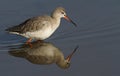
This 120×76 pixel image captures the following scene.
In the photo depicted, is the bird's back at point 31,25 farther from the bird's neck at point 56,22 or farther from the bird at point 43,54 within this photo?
the bird at point 43,54

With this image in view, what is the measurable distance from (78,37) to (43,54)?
1.08m

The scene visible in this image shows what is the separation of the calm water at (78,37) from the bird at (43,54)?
0.14 meters

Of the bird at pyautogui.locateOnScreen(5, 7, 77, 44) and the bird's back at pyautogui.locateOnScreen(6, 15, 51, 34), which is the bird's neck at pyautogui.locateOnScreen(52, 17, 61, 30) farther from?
the bird's back at pyautogui.locateOnScreen(6, 15, 51, 34)

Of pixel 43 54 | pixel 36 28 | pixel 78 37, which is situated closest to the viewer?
pixel 43 54

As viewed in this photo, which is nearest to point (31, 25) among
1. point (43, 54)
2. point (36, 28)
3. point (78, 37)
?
point (36, 28)

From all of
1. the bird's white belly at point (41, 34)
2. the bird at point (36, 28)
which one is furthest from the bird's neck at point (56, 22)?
the bird's white belly at point (41, 34)

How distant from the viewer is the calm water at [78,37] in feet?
30.9

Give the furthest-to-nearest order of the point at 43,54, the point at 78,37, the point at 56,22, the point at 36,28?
the point at 56,22 → the point at 36,28 → the point at 78,37 → the point at 43,54

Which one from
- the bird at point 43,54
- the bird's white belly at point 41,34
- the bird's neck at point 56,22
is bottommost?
the bird at point 43,54

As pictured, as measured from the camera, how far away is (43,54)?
10.3 meters

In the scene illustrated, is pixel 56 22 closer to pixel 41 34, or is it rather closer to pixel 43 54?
pixel 41 34

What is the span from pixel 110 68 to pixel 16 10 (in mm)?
4119

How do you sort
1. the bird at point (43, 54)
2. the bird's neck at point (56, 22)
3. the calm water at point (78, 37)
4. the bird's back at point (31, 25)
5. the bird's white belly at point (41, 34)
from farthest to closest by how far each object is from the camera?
the bird's neck at point (56, 22) < the bird's back at point (31, 25) < the bird's white belly at point (41, 34) < the bird at point (43, 54) < the calm water at point (78, 37)

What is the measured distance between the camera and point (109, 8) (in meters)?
12.3
